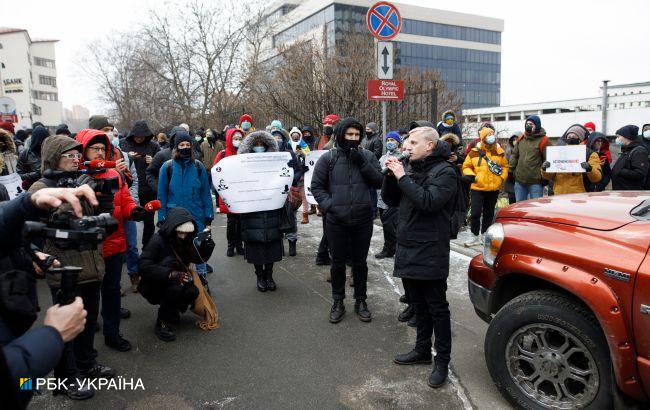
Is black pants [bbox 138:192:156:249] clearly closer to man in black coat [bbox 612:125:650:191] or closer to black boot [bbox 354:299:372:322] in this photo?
black boot [bbox 354:299:372:322]

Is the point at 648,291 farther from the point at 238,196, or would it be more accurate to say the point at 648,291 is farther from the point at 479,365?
the point at 238,196

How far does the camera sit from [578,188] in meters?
6.39

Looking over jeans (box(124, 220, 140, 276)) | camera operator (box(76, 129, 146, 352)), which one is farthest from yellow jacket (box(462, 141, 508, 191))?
camera operator (box(76, 129, 146, 352))

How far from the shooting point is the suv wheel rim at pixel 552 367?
2682 millimetres

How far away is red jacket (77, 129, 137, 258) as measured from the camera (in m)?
3.82

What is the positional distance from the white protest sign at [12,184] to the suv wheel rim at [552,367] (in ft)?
17.5

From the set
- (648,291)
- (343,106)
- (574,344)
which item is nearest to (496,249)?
(574,344)

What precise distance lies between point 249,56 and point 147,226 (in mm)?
22860

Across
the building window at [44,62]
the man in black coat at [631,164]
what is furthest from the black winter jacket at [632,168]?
the building window at [44,62]

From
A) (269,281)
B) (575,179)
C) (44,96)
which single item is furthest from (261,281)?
(44,96)

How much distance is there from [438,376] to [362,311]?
138cm

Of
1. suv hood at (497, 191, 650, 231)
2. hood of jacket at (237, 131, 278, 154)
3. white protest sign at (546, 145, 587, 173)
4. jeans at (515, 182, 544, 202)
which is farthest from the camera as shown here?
jeans at (515, 182, 544, 202)

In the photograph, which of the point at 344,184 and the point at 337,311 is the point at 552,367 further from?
the point at 344,184

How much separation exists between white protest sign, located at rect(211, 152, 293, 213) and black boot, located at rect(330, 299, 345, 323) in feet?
4.77
